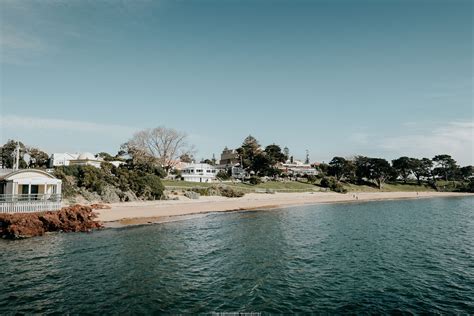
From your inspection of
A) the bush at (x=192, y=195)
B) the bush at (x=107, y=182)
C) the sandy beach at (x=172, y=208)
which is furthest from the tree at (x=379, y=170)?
the bush at (x=107, y=182)

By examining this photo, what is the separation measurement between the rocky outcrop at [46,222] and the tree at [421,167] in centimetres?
13829

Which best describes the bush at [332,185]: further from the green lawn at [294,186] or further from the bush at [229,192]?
the bush at [229,192]

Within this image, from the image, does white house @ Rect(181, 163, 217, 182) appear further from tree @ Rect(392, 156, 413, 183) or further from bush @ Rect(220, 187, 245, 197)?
tree @ Rect(392, 156, 413, 183)

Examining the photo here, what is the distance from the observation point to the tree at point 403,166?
133 m

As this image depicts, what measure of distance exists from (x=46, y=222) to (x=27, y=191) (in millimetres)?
7450

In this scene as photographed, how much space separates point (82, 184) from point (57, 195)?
44.4 feet

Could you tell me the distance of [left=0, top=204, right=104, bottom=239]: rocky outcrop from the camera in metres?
26.4

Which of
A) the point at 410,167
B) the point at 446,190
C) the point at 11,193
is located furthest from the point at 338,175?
the point at 11,193

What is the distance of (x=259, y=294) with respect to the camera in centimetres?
1512

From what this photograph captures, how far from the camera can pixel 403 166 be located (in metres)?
135

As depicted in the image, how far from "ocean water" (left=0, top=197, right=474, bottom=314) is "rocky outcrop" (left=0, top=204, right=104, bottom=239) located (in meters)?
1.76

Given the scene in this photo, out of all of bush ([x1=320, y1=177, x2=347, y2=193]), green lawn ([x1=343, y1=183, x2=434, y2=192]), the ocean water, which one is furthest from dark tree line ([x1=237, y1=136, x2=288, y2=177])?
the ocean water

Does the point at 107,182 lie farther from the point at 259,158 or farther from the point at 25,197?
the point at 259,158

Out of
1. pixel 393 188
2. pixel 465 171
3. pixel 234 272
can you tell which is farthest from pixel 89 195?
pixel 465 171
